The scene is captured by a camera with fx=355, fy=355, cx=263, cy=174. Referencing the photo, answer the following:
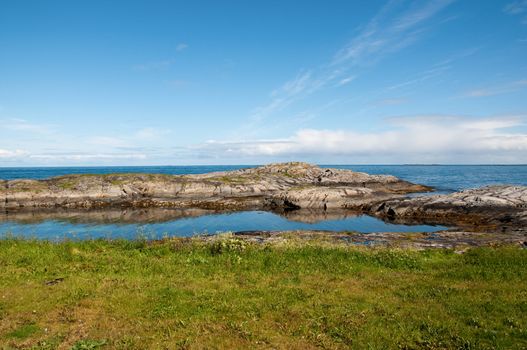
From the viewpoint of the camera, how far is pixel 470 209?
2015 inches

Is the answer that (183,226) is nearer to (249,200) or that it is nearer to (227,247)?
(249,200)

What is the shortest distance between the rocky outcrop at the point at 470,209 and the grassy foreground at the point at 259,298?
99.7ft

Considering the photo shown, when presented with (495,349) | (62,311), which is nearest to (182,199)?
(62,311)

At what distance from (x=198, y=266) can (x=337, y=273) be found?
7.11 metres

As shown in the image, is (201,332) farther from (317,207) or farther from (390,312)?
(317,207)

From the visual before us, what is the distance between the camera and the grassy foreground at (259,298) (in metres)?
11.0

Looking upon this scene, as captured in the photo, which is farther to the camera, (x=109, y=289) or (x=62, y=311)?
(x=109, y=289)

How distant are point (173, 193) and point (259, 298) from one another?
6561 centimetres

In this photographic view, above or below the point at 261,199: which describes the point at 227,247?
Answer: above

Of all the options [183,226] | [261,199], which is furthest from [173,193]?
[183,226]

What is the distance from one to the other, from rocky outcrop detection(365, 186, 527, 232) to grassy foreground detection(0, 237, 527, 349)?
99.7ft

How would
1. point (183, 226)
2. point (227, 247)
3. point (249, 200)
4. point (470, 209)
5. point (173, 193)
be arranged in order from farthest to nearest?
point (173, 193) → point (249, 200) → point (470, 209) → point (183, 226) → point (227, 247)

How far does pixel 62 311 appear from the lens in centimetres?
1309

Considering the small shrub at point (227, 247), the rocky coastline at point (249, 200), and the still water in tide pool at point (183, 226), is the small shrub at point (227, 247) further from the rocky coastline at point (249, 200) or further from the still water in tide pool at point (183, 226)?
the rocky coastline at point (249, 200)
